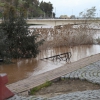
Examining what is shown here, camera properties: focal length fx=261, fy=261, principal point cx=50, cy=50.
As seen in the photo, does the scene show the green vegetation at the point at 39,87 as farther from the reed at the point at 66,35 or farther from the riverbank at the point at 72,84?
the reed at the point at 66,35

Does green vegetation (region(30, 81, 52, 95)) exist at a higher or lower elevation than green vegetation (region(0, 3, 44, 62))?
lower

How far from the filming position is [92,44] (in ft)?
86.0

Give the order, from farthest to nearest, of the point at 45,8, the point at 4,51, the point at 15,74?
the point at 45,8
the point at 4,51
the point at 15,74

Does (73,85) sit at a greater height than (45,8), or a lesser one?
lesser

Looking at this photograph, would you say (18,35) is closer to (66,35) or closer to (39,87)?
(66,35)

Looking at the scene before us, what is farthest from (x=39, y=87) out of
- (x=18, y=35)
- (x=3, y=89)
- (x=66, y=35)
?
(x=66, y=35)

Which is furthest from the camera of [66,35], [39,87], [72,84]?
[66,35]

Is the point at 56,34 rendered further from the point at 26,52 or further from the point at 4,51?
the point at 4,51

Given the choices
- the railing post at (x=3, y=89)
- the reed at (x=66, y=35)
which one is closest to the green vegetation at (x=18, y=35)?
the reed at (x=66, y=35)

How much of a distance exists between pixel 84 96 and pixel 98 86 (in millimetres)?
1581

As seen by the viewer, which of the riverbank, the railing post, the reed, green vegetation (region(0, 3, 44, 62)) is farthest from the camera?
the reed

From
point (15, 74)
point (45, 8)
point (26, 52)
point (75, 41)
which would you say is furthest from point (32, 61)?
point (45, 8)

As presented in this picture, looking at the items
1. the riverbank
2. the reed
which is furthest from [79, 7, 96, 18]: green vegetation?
the riverbank

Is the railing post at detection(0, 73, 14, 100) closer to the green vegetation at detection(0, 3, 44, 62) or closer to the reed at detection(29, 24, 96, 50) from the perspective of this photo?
the green vegetation at detection(0, 3, 44, 62)
